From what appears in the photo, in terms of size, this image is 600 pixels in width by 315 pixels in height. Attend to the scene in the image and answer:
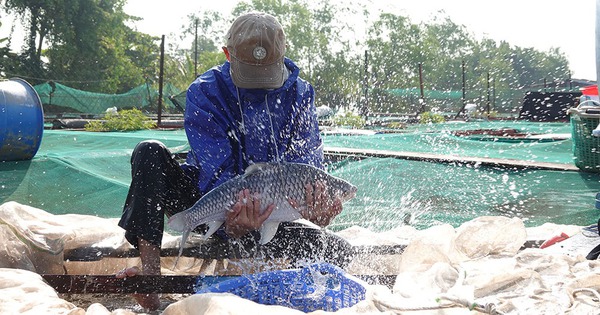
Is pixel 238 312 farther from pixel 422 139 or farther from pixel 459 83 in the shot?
pixel 459 83

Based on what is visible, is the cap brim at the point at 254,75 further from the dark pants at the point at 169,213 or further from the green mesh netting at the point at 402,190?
the green mesh netting at the point at 402,190

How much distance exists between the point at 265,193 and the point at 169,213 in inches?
29.8

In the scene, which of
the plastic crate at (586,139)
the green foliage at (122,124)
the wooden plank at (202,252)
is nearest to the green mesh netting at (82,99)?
the green foliage at (122,124)

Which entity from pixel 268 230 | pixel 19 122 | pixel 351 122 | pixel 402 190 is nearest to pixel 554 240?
pixel 268 230

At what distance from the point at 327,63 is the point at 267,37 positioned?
183 feet

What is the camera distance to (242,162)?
123 inches

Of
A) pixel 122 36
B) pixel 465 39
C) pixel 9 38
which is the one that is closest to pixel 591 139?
pixel 9 38

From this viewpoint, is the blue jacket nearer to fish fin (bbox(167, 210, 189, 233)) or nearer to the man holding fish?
the man holding fish

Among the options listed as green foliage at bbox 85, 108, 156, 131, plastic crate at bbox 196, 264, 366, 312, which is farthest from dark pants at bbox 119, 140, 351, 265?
green foliage at bbox 85, 108, 156, 131

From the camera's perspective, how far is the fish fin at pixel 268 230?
2787 millimetres

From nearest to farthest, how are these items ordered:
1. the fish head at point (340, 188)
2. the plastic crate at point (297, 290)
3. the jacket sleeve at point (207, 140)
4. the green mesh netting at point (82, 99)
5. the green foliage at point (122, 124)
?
the plastic crate at point (297, 290) < the fish head at point (340, 188) < the jacket sleeve at point (207, 140) < the green foliage at point (122, 124) < the green mesh netting at point (82, 99)

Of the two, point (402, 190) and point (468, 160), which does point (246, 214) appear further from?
point (468, 160)

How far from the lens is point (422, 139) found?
1079 cm

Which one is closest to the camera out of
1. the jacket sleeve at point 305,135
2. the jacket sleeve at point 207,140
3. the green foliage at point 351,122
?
the jacket sleeve at point 207,140
